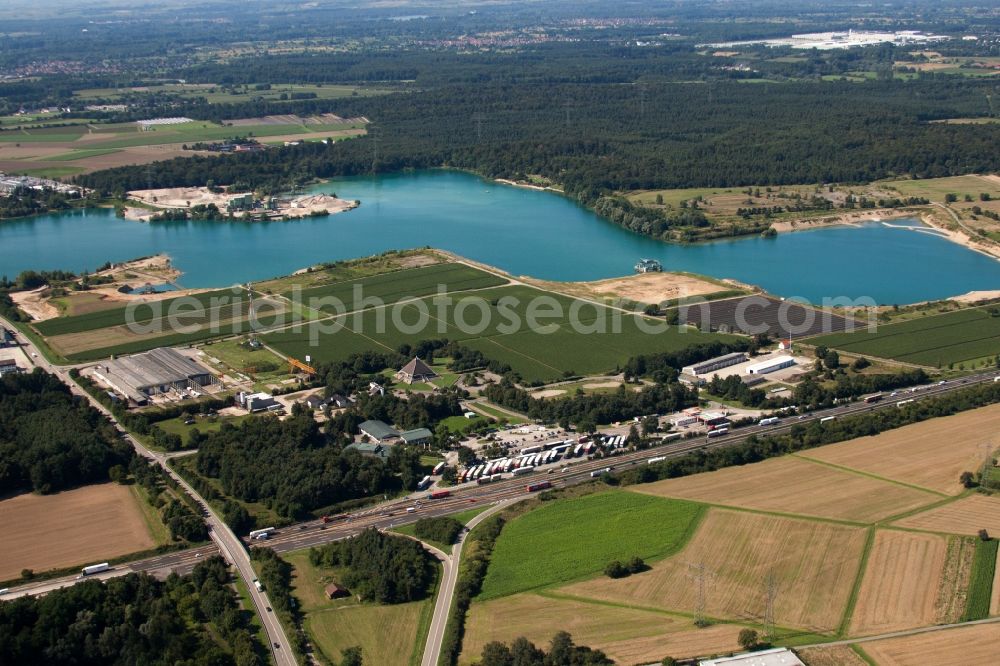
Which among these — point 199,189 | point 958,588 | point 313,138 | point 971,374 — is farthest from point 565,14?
point 958,588

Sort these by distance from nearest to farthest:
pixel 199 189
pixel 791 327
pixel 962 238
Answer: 1. pixel 791 327
2. pixel 962 238
3. pixel 199 189

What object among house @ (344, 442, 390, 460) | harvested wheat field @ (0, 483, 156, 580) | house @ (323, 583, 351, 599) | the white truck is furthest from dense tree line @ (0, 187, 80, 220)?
house @ (323, 583, 351, 599)

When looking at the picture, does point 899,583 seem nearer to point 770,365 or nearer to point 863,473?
point 863,473

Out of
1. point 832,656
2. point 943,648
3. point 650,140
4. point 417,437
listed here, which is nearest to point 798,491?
point 943,648

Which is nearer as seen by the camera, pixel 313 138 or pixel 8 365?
pixel 8 365

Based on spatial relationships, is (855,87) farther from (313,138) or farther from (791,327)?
(791,327)

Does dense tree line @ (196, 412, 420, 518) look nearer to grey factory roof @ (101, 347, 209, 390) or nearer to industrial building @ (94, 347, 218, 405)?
industrial building @ (94, 347, 218, 405)
